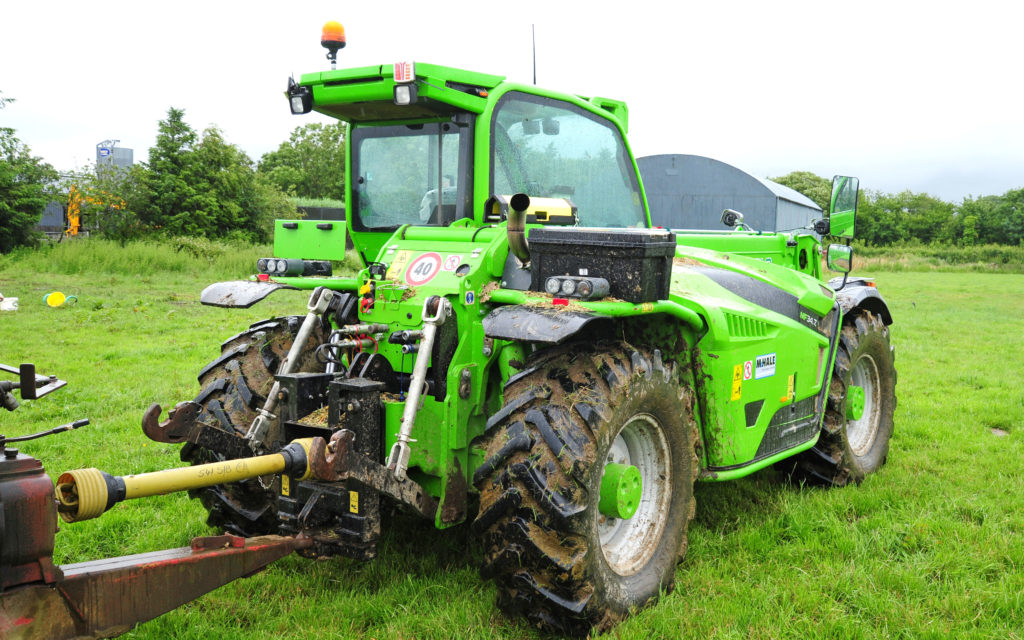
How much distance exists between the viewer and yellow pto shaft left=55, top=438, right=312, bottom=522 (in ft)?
9.44

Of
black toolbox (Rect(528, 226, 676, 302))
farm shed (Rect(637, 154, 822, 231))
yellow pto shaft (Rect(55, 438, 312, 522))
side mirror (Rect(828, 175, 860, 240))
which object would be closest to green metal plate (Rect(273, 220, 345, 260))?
black toolbox (Rect(528, 226, 676, 302))

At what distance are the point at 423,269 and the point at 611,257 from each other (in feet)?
3.21

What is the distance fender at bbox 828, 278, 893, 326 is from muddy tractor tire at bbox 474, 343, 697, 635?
2.68 meters

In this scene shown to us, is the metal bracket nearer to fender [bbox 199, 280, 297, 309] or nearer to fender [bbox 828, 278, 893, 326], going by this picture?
fender [bbox 199, 280, 297, 309]

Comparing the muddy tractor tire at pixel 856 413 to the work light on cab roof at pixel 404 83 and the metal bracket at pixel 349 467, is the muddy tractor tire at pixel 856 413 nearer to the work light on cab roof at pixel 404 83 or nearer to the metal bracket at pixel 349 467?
the metal bracket at pixel 349 467

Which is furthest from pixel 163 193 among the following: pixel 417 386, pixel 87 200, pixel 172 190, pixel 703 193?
pixel 417 386

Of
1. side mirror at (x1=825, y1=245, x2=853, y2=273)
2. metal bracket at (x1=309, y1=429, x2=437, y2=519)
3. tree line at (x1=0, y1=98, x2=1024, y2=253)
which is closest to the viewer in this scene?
metal bracket at (x1=309, y1=429, x2=437, y2=519)

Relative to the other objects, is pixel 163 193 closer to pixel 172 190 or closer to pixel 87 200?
pixel 172 190

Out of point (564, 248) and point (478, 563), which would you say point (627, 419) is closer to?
point (564, 248)

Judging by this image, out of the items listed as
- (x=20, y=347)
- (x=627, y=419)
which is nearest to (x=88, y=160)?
(x=20, y=347)

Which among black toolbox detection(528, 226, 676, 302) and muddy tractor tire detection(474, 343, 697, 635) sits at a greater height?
black toolbox detection(528, 226, 676, 302)

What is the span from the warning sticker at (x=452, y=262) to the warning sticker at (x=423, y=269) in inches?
1.3

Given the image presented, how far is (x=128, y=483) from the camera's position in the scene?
2.95 m

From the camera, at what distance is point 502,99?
450cm
